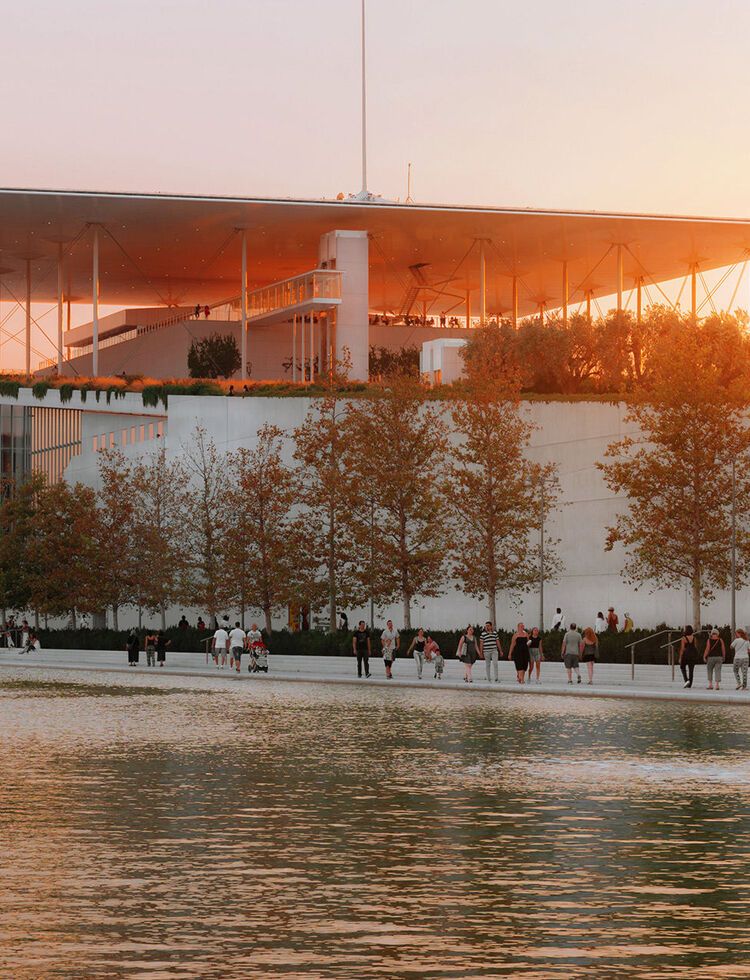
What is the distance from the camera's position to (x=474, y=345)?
7488 centimetres

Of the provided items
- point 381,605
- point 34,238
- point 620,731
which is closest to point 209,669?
point 381,605

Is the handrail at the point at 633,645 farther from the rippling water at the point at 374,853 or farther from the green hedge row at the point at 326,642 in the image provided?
the rippling water at the point at 374,853

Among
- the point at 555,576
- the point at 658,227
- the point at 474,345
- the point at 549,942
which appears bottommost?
the point at 549,942

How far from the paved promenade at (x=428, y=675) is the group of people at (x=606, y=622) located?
476cm

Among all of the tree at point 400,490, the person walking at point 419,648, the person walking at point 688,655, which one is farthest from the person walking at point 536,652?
the tree at point 400,490

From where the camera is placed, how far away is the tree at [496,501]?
53406mm

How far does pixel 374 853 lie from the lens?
42.7 feet

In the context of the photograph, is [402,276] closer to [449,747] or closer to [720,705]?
[720,705]

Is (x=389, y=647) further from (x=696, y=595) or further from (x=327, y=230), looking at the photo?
(x=327, y=230)

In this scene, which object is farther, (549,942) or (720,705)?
(720,705)

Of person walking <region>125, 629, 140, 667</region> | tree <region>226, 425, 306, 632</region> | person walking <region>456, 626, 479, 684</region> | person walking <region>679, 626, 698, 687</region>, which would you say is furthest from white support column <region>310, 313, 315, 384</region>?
person walking <region>679, 626, 698, 687</region>

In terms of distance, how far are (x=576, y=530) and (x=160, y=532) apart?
17805 millimetres

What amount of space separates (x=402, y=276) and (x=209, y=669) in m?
43.3

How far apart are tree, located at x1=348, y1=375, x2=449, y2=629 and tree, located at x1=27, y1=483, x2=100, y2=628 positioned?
16110 millimetres
